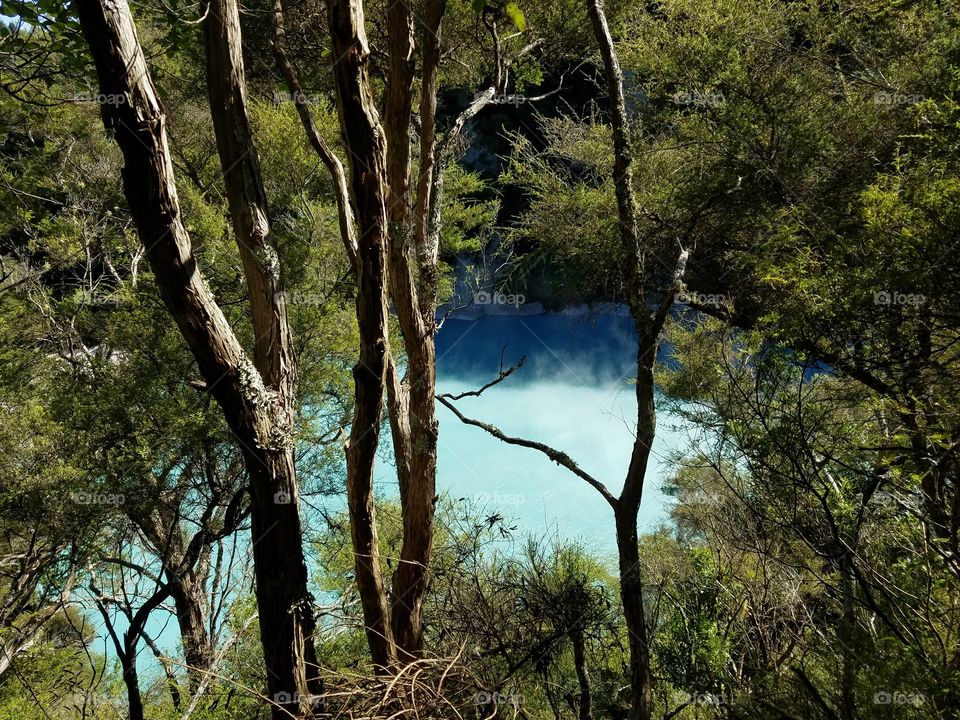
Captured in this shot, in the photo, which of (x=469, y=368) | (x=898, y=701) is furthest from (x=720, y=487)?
(x=469, y=368)

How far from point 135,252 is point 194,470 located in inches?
114

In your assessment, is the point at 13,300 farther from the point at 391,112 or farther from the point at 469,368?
the point at 469,368

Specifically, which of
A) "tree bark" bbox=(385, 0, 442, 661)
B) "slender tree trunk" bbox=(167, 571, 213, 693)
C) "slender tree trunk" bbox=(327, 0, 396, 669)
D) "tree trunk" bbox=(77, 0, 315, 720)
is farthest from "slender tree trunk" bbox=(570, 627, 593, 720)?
A: "slender tree trunk" bbox=(167, 571, 213, 693)

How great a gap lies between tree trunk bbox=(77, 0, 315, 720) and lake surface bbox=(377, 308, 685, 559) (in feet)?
21.1

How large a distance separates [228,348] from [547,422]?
15.0 meters

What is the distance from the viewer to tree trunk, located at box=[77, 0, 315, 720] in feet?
6.21

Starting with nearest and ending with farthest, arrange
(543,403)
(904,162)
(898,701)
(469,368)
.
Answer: (898,701)
(904,162)
(543,403)
(469,368)

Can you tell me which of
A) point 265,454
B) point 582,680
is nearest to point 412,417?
point 265,454

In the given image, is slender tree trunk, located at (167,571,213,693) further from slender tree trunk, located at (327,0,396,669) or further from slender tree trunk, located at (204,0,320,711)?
slender tree trunk, located at (204,0,320,711)

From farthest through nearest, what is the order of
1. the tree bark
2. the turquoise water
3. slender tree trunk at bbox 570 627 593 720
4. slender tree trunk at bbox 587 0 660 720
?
1. the turquoise water
2. slender tree trunk at bbox 570 627 593 720
3. slender tree trunk at bbox 587 0 660 720
4. the tree bark

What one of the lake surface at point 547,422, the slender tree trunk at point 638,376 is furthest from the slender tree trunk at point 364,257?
the lake surface at point 547,422

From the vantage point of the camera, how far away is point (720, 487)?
930 centimetres

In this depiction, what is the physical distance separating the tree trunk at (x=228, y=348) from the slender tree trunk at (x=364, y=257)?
303 mm

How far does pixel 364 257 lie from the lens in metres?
2.31
